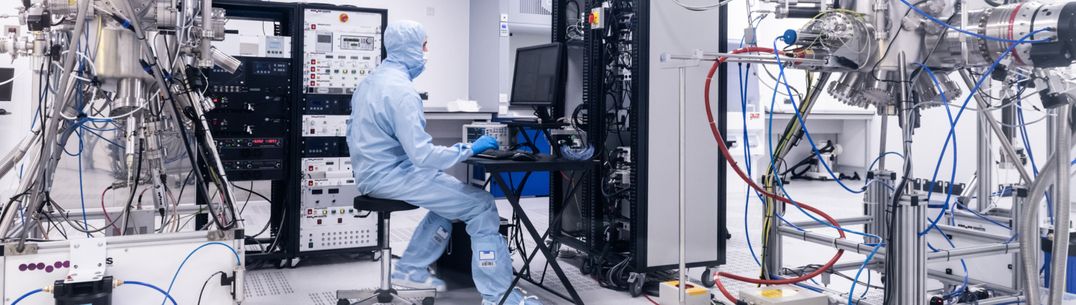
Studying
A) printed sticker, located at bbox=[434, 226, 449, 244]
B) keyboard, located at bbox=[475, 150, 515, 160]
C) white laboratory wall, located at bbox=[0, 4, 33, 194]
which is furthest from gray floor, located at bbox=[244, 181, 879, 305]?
white laboratory wall, located at bbox=[0, 4, 33, 194]

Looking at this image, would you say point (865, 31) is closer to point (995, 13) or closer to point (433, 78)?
point (995, 13)

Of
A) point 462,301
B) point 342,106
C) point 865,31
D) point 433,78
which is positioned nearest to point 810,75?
point 865,31

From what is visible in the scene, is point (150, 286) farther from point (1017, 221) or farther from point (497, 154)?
point (1017, 221)

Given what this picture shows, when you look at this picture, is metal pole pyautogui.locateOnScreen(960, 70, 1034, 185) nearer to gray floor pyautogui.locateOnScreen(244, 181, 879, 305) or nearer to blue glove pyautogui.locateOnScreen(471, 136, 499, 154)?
gray floor pyautogui.locateOnScreen(244, 181, 879, 305)

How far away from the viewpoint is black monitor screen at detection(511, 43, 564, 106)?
3.10 meters

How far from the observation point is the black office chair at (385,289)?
8.66ft

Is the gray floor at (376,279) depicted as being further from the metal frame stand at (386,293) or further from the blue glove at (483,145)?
the blue glove at (483,145)

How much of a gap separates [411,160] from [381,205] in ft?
0.62

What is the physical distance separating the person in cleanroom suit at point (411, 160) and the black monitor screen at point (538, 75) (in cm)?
50

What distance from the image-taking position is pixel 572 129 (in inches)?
131

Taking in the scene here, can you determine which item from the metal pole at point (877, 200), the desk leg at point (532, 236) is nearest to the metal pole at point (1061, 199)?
the metal pole at point (877, 200)

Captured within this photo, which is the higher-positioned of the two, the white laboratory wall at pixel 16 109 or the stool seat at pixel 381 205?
the white laboratory wall at pixel 16 109

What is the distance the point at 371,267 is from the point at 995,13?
2743 mm

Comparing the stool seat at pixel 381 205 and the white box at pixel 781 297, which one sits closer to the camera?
the white box at pixel 781 297
